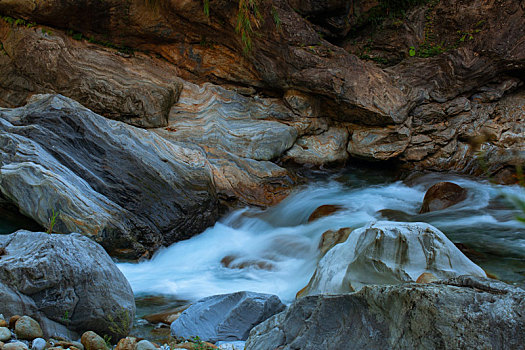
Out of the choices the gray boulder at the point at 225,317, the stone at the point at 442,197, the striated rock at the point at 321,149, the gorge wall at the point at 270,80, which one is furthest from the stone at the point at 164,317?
the striated rock at the point at 321,149

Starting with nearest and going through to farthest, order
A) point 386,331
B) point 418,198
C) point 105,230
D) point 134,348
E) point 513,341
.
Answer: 1. point 513,341
2. point 386,331
3. point 134,348
4. point 105,230
5. point 418,198

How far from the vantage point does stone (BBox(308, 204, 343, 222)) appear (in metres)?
6.70

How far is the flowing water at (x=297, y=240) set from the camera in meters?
4.68

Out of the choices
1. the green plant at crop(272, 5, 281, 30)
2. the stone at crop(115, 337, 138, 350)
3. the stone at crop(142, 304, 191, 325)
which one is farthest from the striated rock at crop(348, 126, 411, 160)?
the stone at crop(115, 337, 138, 350)

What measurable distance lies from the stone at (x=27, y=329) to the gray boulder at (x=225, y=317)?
3.42 ft

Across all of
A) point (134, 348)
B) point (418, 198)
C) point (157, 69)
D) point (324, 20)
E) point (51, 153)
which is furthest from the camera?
point (324, 20)

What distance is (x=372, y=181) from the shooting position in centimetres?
879

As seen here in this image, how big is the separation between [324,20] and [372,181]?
4920mm

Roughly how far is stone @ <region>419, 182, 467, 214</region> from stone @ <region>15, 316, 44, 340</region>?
572 cm

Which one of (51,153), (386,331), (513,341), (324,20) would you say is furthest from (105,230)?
(324,20)

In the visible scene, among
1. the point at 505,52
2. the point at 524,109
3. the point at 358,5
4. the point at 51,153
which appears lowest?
the point at 51,153

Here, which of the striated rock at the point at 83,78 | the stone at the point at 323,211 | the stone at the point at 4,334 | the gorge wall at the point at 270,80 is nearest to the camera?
the stone at the point at 4,334

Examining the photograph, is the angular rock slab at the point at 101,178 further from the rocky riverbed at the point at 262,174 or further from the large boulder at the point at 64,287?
the large boulder at the point at 64,287

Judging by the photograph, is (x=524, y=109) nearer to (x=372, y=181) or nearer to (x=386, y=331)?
(x=372, y=181)
